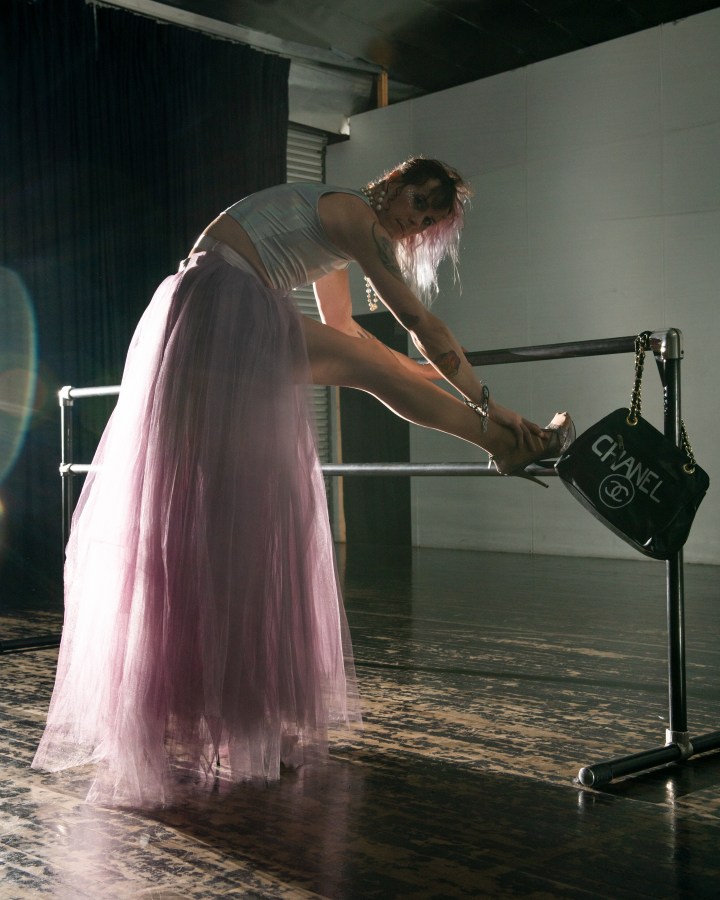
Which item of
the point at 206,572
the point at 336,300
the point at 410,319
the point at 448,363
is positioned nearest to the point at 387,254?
the point at 410,319

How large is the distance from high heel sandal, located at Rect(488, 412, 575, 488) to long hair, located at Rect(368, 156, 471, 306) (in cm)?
34

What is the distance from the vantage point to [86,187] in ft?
15.8

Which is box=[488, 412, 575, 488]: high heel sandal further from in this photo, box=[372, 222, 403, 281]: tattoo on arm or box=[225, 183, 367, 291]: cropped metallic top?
box=[225, 183, 367, 291]: cropped metallic top

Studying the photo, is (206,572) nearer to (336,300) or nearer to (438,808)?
(438,808)

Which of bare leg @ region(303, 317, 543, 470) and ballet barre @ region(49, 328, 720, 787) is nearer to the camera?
ballet barre @ region(49, 328, 720, 787)

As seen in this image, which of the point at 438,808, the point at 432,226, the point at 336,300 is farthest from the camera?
the point at 336,300

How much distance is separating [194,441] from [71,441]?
61.3 inches

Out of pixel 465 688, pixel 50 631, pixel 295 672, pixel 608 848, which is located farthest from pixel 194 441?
pixel 50 631

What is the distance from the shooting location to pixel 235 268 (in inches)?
64.0

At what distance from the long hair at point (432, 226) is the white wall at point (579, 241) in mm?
3288

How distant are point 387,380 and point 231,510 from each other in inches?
14.0

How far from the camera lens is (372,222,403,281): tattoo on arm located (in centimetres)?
166

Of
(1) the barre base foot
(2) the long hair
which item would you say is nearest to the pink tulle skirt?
(2) the long hair

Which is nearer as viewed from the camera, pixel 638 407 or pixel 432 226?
pixel 638 407
